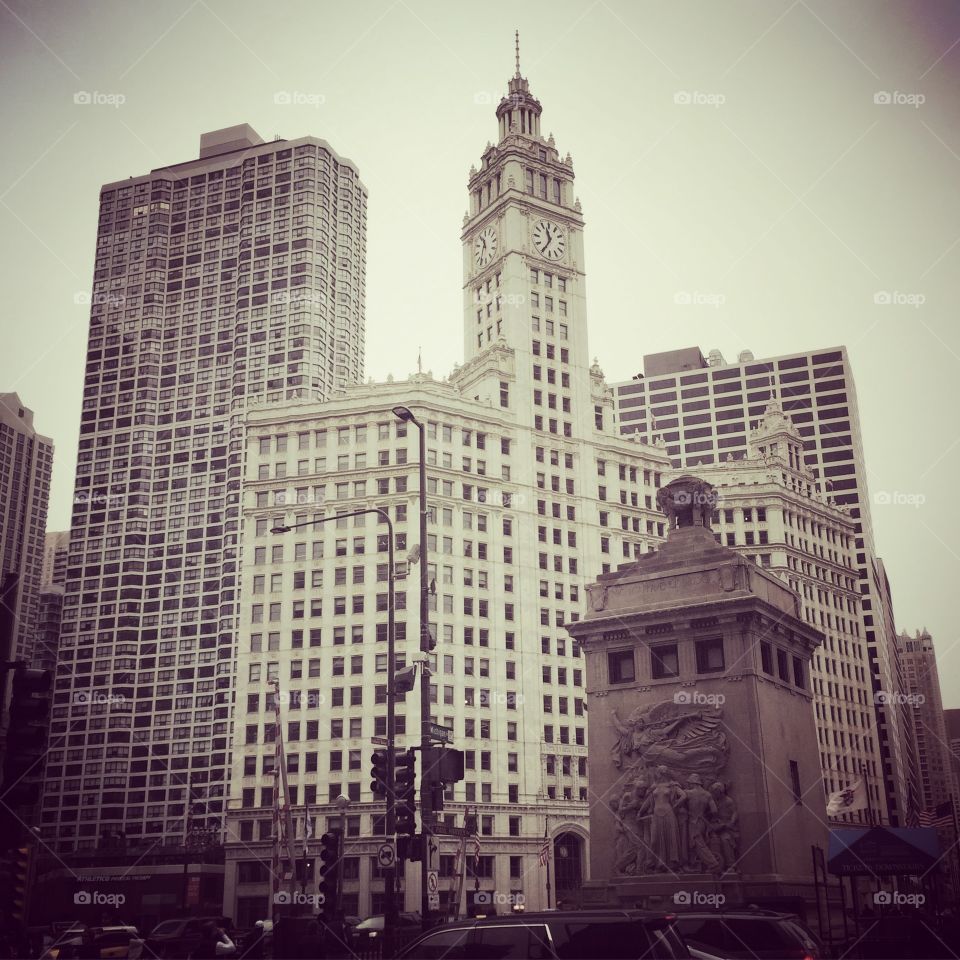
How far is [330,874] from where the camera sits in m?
25.3

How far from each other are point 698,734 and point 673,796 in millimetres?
2239

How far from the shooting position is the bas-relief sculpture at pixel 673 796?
34562 mm

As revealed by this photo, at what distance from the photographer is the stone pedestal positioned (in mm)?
34344

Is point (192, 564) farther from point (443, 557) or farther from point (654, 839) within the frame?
point (654, 839)

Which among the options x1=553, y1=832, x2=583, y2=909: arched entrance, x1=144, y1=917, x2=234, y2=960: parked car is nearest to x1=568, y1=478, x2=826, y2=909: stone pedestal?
x1=144, y1=917, x2=234, y2=960: parked car

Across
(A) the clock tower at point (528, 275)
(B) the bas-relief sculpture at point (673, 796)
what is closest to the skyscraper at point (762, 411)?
(A) the clock tower at point (528, 275)

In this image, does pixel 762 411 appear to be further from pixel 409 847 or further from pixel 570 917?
pixel 570 917

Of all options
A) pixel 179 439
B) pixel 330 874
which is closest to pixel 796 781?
pixel 330 874

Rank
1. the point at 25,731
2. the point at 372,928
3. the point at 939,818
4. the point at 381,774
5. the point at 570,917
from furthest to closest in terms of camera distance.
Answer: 1. the point at 939,818
2. the point at 372,928
3. the point at 381,774
4. the point at 25,731
5. the point at 570,917

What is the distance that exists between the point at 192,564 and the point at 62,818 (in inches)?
1403

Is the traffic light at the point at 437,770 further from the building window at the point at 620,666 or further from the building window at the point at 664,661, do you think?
the building window at the point at 620,666

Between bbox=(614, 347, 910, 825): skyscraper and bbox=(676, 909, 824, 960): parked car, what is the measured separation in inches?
4724

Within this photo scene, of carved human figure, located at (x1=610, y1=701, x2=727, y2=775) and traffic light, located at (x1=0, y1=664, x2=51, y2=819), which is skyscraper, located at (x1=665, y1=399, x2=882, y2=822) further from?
traffic light, located at (x1=0, y1=664, x2=51, y2=819)

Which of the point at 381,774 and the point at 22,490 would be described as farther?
the point at 22,490
